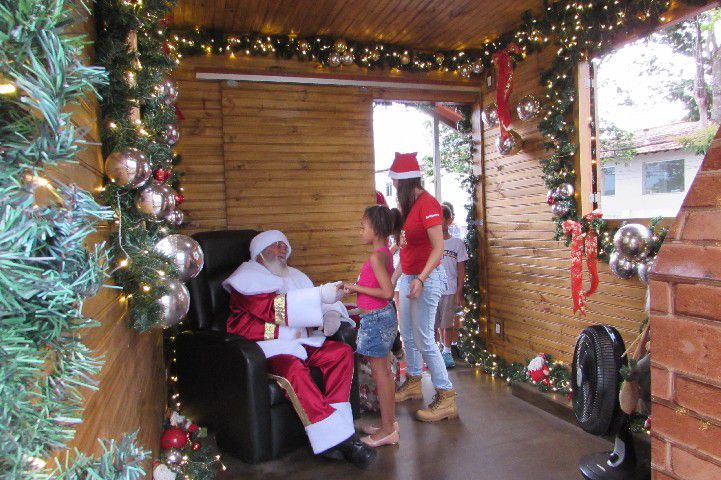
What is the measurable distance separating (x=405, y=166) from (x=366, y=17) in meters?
1.61

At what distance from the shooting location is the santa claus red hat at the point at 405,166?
3.18 m

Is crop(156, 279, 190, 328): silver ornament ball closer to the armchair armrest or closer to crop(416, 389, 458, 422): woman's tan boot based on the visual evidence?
the armchair armrest

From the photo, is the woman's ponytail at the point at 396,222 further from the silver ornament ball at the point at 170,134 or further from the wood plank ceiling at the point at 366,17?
the wood plank ceiling at the point at 366,17

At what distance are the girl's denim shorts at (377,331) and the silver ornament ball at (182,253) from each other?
3.85 ft

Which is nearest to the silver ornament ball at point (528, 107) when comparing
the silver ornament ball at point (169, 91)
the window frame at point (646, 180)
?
the window frame at point (646, 180)

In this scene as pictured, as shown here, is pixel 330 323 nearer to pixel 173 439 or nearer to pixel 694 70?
pixel 173 439

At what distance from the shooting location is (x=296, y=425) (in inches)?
113

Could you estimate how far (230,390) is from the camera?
2.80 m

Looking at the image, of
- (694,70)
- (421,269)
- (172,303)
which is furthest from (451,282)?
(172,303)

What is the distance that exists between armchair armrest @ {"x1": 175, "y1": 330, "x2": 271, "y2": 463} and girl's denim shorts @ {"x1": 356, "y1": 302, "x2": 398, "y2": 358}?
592 millimetres

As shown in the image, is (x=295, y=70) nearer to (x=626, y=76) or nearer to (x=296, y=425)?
(x=626, y=76)

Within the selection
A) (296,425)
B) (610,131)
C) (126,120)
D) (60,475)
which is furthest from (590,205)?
(60,475)

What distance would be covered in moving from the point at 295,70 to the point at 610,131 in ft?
8.92

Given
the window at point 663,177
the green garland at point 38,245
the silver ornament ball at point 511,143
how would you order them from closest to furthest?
1. the green garland at point 38,245
2. the window at point 663,177
3. the silver ornament ball at point 511,143
